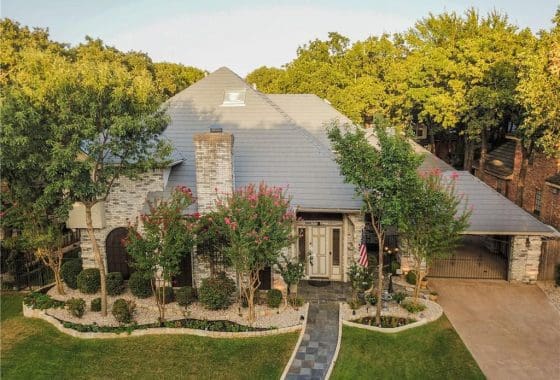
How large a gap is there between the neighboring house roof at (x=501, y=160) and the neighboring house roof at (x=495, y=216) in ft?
36.7

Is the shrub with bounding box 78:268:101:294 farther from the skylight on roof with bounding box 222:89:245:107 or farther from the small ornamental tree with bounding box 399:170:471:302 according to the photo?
the small ornamental tree with bounding box 399:170:471:302

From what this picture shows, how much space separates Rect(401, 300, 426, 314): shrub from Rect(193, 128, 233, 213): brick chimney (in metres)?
7.74

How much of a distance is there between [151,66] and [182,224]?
115 feet

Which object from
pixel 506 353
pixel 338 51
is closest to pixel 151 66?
pixel 338 51

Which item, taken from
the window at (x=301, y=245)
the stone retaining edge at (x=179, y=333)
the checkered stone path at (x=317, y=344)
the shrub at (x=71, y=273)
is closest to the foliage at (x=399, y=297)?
the checkered stone path at (x=317, y=344)

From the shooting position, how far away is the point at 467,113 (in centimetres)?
2984

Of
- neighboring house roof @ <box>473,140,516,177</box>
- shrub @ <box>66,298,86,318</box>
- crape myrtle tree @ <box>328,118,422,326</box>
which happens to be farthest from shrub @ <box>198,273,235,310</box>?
neighboring house roof @ <box>473,140,516,177</box>

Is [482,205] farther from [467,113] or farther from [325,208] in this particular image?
[467,113]

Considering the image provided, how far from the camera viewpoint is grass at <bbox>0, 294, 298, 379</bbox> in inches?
510

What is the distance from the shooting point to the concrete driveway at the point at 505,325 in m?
13.1

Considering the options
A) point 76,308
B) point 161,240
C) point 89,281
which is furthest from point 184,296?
point 89,281

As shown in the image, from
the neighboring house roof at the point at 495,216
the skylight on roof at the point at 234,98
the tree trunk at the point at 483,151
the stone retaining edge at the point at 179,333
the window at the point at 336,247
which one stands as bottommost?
the stone retaining edge at the point at 179,333

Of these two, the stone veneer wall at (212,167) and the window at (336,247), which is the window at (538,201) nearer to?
the window at (336,247)

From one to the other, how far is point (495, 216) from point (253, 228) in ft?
36.5
